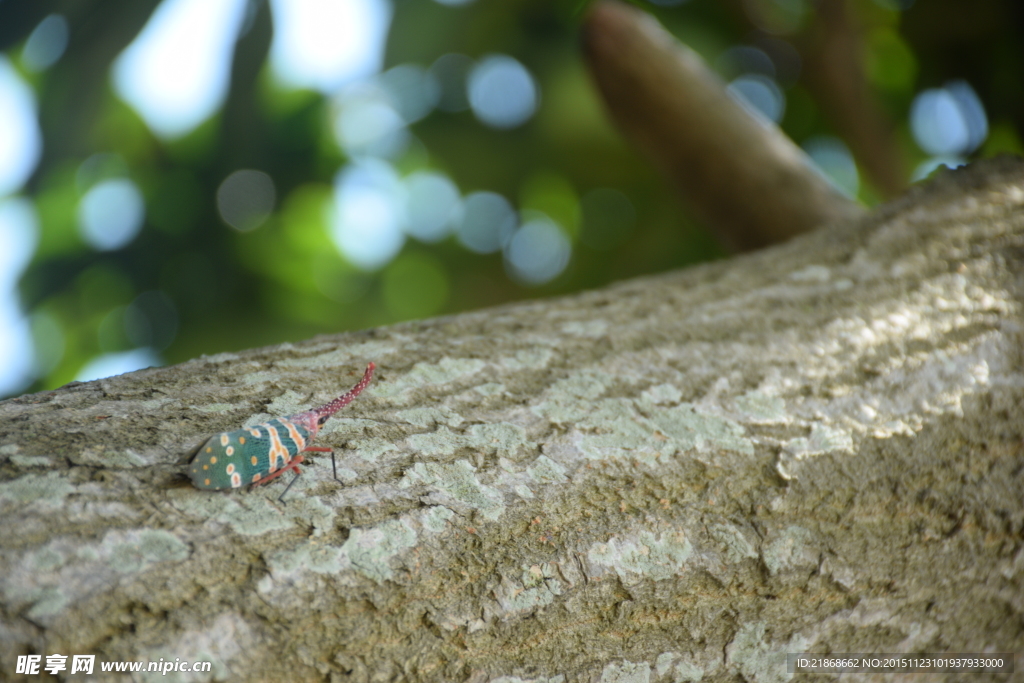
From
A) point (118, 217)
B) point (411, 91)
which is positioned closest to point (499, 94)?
point (411, 91)

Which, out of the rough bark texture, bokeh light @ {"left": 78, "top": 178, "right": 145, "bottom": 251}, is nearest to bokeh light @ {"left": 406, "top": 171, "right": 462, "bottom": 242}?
bokeh light @ {"left": 78, "top": 178, "right": 145, "bottom": 251}

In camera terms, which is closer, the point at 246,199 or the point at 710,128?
the point at 710,128

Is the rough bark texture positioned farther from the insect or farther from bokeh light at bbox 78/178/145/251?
bokeh light at bbox 78/178/145/251

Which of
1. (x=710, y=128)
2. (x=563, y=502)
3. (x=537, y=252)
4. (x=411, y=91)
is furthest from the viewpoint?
(x=537, y=252)

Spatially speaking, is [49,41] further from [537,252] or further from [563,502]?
[537,252]

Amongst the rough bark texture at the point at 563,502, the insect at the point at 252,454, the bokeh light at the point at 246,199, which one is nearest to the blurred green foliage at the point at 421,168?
the bokeh light at the point at 246,199

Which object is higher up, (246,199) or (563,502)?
(246,199)

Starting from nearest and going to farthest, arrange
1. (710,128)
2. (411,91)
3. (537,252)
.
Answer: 1. (710,128)
2. (411,91)
3. (537,252)

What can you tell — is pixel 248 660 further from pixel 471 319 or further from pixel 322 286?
pixel 322 286
